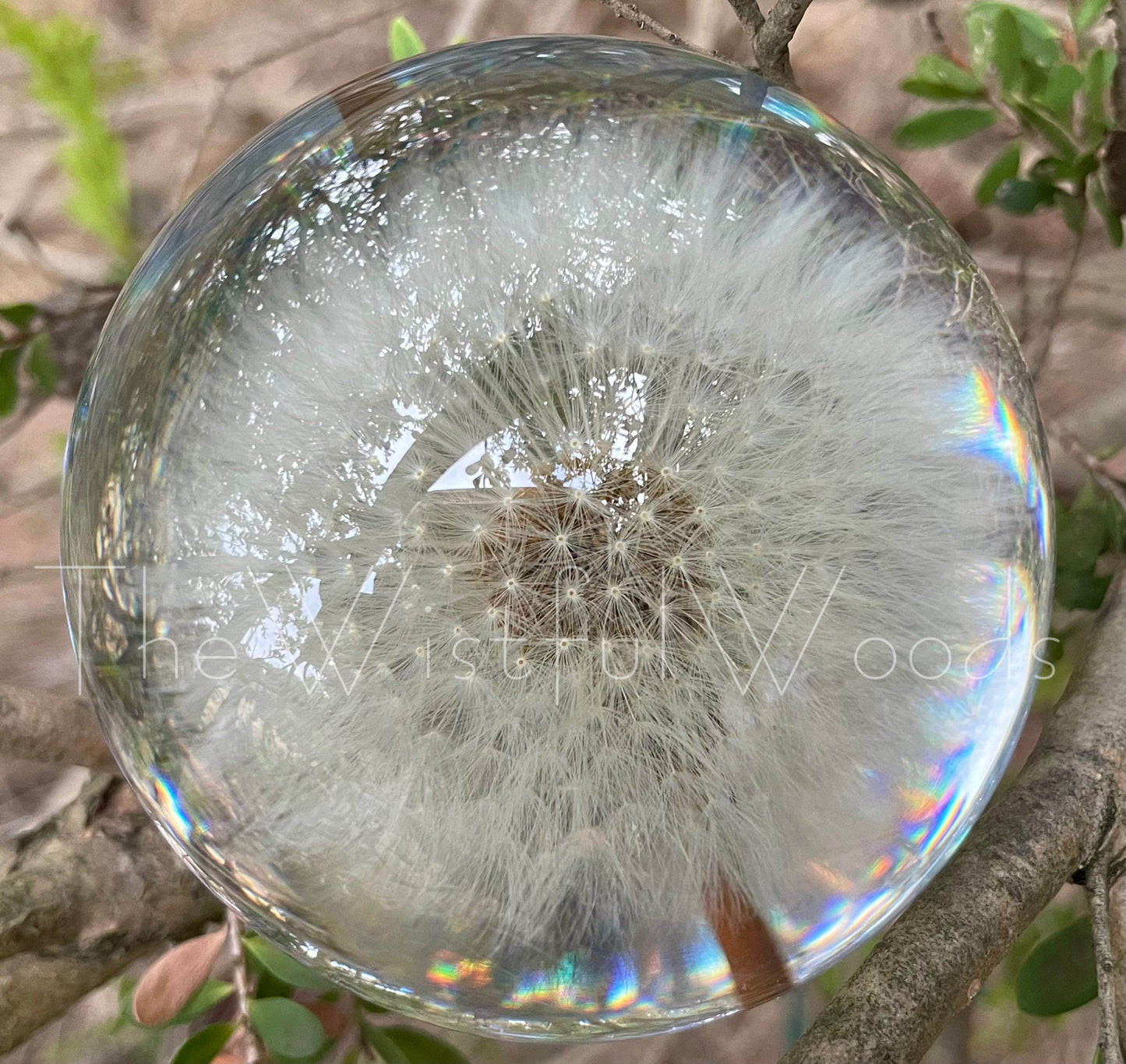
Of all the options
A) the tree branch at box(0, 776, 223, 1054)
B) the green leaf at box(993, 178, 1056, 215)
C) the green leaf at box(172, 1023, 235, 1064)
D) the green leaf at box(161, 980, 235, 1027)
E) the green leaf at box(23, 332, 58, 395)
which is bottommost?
the green leaf at box(172, 1023, 235, 1064)

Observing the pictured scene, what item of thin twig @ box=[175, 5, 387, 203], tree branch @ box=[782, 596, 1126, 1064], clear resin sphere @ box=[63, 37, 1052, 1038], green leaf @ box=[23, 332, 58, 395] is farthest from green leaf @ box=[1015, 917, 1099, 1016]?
thin twig @ box=[175, 5, 387, 203]

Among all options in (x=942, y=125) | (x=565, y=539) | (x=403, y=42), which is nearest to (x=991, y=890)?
(x=565, y=539)

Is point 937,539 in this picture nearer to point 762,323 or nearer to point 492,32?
point 762,323

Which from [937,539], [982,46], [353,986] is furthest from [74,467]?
[982,46]

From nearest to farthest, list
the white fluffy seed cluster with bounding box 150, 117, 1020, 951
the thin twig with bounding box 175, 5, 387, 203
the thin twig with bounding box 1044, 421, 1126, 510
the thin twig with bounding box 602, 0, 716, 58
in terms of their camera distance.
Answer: the white fluffy seed cluster with bounding box 150, 117, 1020, 951, the thin twig with bounding box 602, 0, 716, 58, the thin twig with bounding box 1044, 421, 1126, 510, the thin twig with bounding box 175, 5, 387, 203

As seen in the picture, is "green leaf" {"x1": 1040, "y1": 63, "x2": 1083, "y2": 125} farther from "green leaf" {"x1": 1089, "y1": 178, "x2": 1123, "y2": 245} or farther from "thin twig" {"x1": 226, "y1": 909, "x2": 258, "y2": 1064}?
"thin twig" {"x1": 226, "y1": 909, "x2": 258, "y2": 1064}

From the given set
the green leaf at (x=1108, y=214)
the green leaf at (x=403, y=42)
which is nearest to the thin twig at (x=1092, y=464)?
the green leaf at (x=1108, y=214)
